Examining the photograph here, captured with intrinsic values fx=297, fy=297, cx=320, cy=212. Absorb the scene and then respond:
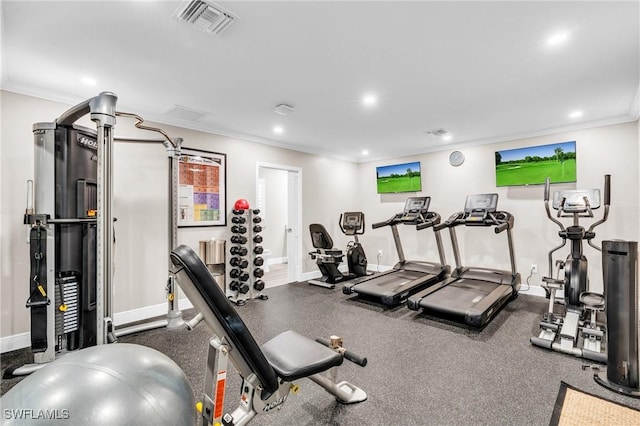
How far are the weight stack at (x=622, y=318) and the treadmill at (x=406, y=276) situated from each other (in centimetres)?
214

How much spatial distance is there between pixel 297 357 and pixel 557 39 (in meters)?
2.91

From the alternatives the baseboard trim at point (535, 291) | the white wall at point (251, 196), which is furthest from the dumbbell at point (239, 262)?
the baseboard trim at point (535, 291)

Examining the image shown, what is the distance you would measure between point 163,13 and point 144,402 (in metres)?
2.19

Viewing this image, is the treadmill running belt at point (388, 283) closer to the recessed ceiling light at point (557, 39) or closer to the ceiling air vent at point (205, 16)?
the recessed ceiling light at point (557, 39)

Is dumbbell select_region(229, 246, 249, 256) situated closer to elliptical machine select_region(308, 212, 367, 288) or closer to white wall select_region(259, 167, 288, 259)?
elliptical machine select_region(308, 212, 367, 288)

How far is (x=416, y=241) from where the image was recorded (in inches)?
237

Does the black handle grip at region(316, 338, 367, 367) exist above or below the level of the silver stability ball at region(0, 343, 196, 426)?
below

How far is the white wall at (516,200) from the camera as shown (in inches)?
158

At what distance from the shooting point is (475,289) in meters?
4.11

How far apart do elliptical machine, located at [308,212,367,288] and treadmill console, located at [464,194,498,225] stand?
1.90m

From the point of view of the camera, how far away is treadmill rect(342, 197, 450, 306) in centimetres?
417

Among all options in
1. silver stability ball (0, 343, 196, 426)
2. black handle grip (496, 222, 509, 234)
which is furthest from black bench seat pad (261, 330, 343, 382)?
black handle grip (496, 222, 509, 234)

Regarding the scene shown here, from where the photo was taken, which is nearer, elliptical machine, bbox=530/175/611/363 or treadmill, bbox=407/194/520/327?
elliptical machine, bbox=530/175/611/363

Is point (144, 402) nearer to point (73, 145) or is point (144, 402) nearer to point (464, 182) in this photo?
point (73, 145)
